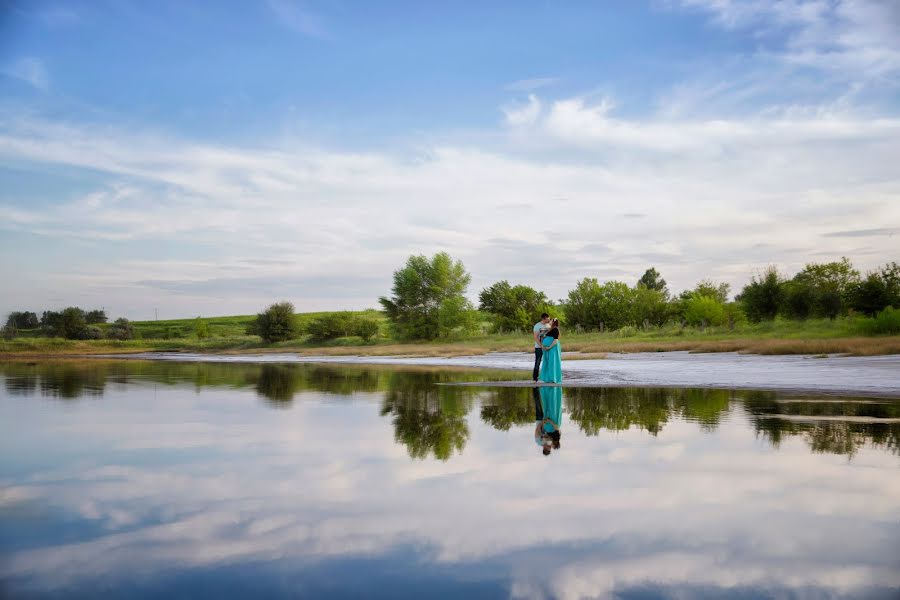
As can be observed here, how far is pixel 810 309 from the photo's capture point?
47062 millimetres

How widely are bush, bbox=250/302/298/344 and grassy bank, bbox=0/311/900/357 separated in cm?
116

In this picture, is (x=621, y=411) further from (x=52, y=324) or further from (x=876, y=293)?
(x=52, y=324)

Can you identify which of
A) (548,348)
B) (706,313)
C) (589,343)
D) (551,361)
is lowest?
(589,343)

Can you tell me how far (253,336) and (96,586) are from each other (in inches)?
3430

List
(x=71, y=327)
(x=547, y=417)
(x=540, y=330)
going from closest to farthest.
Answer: (x=547, y=417), (x=540, y=330), (x=71, y=327)

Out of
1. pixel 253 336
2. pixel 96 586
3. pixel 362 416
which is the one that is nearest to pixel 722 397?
pixel 362 416

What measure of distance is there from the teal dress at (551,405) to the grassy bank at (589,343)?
14603 millimetres

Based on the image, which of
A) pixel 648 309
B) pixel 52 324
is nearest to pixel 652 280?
pixel 648 309

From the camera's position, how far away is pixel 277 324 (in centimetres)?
7994

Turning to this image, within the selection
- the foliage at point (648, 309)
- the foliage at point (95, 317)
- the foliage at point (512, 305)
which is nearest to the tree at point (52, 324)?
the foliage at point (95, 317)

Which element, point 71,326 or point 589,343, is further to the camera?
point 71,326

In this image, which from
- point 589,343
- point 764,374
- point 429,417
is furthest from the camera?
point 589,343

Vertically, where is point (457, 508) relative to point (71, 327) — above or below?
below

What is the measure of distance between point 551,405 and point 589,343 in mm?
36703
